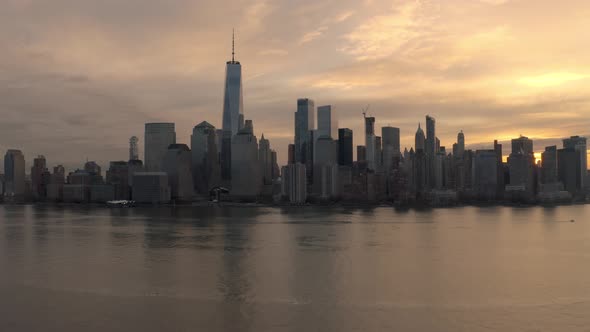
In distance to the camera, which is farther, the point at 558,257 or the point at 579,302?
the point at 558,257

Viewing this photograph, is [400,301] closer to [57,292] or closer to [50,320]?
[50,320]

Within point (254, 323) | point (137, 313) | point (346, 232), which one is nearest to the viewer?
point (254, 323)

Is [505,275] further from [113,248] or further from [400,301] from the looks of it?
[113,248]

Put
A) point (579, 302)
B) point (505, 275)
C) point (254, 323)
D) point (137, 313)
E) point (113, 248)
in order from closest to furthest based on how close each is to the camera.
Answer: point (254, 323) → point (137, 313) → point (579, 302) → point (505, 275) → point (113, 248)

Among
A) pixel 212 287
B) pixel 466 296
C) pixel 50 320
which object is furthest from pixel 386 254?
pixel 50 320

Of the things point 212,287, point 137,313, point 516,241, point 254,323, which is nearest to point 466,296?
point 254,323

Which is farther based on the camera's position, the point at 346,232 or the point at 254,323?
the point at 346,232
